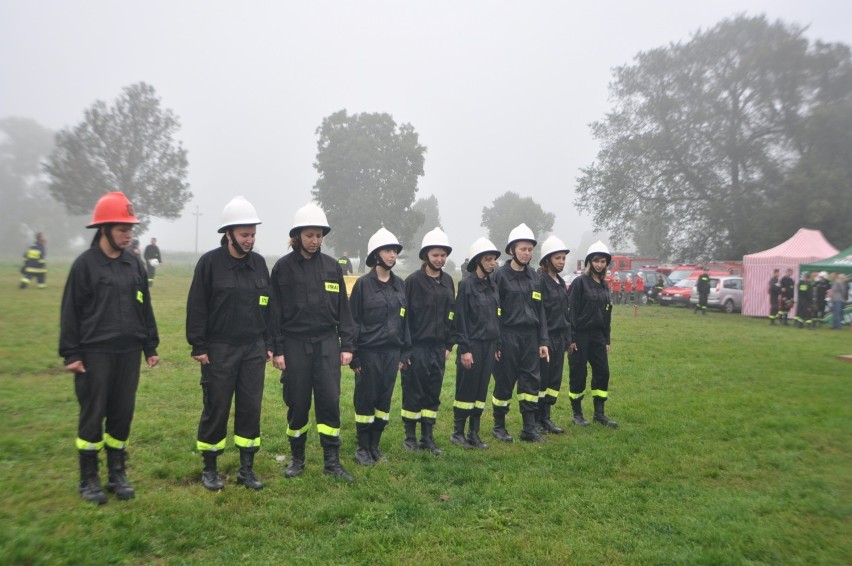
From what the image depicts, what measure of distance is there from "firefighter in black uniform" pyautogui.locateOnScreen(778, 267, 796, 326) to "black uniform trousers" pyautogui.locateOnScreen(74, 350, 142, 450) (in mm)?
22515

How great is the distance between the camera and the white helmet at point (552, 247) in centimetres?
731

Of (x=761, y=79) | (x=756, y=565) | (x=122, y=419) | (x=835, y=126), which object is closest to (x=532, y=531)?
(x=756, y=565)

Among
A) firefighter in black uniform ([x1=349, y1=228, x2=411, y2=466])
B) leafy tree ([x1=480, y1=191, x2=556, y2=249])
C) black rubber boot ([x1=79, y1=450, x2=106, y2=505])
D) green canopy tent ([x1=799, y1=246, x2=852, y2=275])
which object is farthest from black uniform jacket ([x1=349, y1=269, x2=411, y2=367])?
leafy tree ([x1=480, y1=191, x2=556, y2=249])

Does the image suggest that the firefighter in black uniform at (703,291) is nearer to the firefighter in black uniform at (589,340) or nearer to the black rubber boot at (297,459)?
the firefighter in black uniform at (589,340)

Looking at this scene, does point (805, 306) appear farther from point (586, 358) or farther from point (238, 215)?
point (238, 215)

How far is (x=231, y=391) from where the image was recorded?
485 centimetres

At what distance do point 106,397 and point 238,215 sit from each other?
1.72 meters

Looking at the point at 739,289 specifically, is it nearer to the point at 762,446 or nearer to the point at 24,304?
the point at 762,446

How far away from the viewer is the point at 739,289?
2606cm

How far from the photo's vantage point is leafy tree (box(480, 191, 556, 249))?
87938mm

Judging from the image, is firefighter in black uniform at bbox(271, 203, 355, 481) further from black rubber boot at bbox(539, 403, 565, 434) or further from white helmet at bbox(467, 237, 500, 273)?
black rubber boot at bbox(539, 403, 565, 434)

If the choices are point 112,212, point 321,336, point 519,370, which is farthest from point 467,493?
point 112,212

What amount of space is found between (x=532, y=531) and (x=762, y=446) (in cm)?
368

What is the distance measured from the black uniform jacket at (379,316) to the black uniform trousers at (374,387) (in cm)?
8
